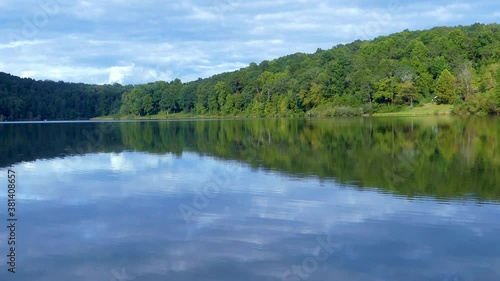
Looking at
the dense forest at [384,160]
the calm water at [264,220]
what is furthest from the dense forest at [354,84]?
the calm water at [264,220]

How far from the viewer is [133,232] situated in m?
11.6

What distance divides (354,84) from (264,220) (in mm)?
96810

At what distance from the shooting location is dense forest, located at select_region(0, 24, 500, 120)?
9425 centimetres

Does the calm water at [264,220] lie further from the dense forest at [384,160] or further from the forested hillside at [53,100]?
the forested hillside at [53,100]

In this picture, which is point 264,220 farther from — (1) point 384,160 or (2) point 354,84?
(2) point 354,84

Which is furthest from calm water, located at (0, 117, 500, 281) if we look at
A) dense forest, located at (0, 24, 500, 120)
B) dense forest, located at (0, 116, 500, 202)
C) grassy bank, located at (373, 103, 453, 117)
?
dense forest, located at (0, 24, 500, 120)

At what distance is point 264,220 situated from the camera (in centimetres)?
1241

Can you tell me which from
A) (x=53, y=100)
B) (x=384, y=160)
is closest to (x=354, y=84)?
(x=384, y=160)

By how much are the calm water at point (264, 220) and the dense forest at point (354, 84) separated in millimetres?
68437

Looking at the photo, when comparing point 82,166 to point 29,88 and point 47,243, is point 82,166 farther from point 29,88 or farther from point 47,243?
point 29,88

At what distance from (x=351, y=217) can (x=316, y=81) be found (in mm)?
103276

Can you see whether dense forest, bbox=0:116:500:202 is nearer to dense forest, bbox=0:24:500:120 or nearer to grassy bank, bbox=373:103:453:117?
dense forest, bbox=0:24:500:120

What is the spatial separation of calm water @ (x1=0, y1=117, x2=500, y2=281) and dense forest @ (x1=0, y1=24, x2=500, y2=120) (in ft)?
225

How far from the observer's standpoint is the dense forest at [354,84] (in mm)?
94250
